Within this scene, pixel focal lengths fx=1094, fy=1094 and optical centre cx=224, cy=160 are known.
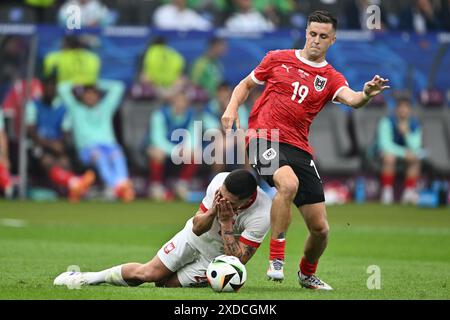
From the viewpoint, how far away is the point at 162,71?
86.6 ft

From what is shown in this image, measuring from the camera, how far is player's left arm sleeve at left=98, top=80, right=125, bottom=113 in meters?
26.1

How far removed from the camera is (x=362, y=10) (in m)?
26.1

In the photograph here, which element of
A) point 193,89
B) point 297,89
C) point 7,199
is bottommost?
point 7,199

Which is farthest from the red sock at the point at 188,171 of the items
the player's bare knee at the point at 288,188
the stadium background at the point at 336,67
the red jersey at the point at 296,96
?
the player's bare knee at the point at 288,188

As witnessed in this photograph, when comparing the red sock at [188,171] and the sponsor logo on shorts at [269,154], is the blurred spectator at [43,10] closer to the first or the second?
the red sock at [188,171]

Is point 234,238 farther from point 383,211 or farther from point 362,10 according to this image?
point 362,10

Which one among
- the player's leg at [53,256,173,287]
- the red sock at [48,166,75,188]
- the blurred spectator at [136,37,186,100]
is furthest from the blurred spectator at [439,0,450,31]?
the player's leg at [53,256,173,287]

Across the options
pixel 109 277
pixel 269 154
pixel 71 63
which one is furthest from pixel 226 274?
pixel 71 63

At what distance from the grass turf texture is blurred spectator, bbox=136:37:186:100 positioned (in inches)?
114

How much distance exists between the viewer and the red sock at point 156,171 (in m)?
25.9

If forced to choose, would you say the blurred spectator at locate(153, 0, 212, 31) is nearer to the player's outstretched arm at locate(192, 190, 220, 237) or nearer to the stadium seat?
the stadium seat
